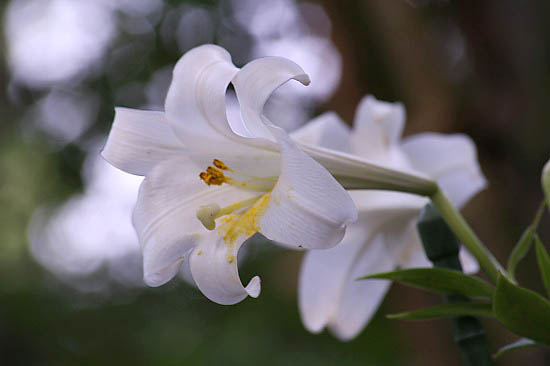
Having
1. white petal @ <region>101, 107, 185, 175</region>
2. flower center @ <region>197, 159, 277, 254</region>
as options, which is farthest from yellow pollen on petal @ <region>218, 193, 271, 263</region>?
white petal @ <region>101, 107, 185, 175</region>

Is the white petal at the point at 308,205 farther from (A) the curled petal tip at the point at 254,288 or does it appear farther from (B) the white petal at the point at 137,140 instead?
(B) the white petal at the point at 137,140

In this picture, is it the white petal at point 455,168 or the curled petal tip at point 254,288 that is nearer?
the curled petal tip at point 254,288

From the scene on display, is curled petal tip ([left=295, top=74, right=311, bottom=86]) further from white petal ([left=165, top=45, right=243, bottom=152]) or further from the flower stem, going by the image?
the flower stem

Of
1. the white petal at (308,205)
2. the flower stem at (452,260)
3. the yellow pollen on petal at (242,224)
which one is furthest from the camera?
Answer: the flower stem at (452,260)

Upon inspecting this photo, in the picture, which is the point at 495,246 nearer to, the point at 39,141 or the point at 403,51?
the point at 403,51

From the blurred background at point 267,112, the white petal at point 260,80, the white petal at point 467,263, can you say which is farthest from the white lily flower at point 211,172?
the blurred background at point 267,112

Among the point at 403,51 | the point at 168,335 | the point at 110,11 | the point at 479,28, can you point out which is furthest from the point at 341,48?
the point at 168,335
